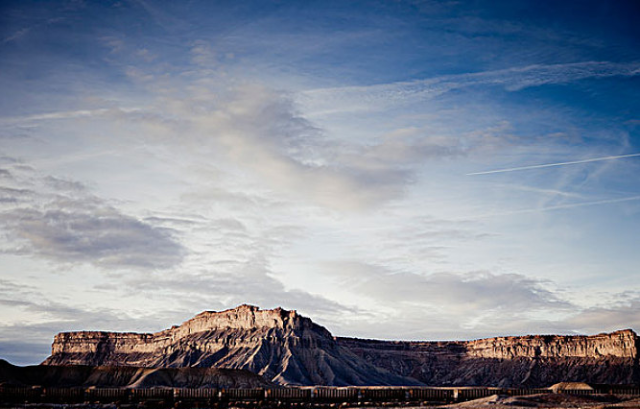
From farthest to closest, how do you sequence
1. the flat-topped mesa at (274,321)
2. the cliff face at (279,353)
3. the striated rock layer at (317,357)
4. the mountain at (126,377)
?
1. the flat-topped mesa at (274,321)
2. the striated rock layer at (317,357)
3. the cliff face at (279,353)
4. the mountain at (126,377)

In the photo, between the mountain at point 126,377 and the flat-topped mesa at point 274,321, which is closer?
the mountain at point 126,377

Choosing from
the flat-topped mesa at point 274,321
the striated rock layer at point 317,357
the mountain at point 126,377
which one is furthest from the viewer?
the flat-topped mesa at point 274,321

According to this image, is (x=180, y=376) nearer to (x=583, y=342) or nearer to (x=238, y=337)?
(x=238, y=337)

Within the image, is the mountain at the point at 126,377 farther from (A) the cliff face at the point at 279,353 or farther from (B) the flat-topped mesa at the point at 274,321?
(B) the flat-topped mesa at the point at 274,321

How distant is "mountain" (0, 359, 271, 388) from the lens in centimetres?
12825

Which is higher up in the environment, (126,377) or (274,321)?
(274,321)

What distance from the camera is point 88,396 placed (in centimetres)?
8794

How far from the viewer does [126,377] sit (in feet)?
443

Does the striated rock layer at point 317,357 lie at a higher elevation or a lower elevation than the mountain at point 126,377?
higher

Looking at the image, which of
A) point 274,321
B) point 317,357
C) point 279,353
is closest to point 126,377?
point 279,353

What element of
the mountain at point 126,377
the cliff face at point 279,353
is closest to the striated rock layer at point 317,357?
the cliff face at point 279,353

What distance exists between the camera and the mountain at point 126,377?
128 m

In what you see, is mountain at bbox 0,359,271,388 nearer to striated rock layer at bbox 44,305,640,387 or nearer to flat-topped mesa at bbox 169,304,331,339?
striated rock layer at bbox 44,305,640,387

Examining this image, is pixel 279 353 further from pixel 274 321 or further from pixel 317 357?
pixel 274 321
